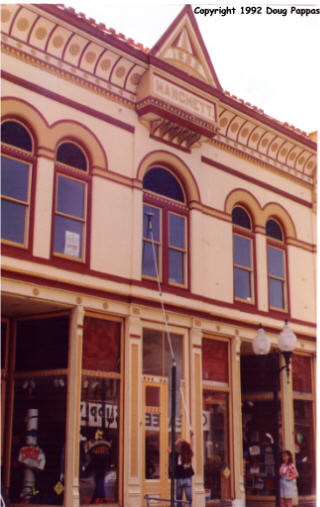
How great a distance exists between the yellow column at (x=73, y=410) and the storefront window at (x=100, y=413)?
0.31 meters

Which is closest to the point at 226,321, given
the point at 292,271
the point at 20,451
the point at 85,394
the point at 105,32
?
the point at 292,271

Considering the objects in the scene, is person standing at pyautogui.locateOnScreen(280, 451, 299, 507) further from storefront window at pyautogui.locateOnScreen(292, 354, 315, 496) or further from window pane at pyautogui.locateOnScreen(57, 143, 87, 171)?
window pane at pyautogui.locateOnScreen(57, 143, 87, 171)

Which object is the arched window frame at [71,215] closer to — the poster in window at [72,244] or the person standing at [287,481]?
the poster in window at [72,244]

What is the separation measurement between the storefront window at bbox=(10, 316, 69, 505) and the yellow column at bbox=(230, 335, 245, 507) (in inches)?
215

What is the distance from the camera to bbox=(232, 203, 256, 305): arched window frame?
805 inches

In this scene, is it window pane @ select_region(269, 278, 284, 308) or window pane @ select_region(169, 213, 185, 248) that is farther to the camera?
window pane @ select_region(269, 278, 284, 308)

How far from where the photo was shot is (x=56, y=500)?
1520 centimetres

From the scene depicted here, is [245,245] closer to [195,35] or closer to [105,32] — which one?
[195,35]

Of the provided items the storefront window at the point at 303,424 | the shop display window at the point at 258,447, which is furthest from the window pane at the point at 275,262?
the shop display window at the point at 258,447

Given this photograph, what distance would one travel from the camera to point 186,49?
19250 millimetres

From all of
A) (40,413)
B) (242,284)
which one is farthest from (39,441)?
(242,284)

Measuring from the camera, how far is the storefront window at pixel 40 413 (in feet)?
50.6

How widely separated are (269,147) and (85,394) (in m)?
10.4

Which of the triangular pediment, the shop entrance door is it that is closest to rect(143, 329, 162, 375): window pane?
the shop entrance door
